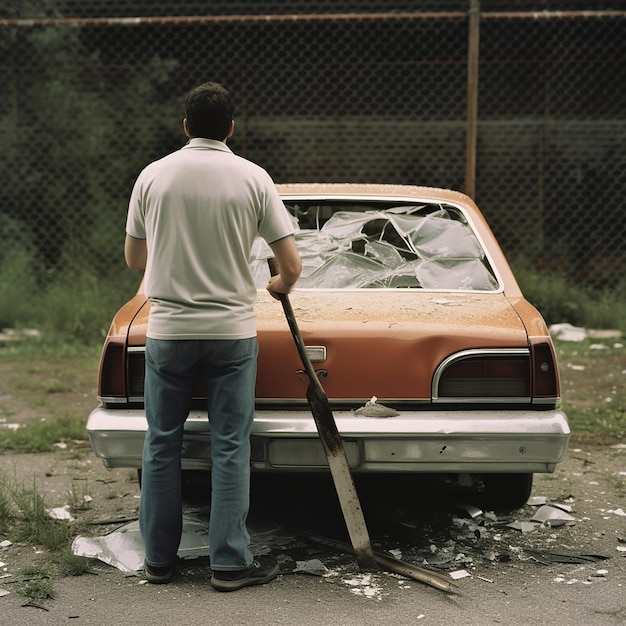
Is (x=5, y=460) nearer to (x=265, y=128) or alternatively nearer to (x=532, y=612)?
(x=532, y=612)

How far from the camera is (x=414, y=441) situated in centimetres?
347

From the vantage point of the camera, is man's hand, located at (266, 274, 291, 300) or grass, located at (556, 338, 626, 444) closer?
man's hand, located at (266, 274, 291, 300)

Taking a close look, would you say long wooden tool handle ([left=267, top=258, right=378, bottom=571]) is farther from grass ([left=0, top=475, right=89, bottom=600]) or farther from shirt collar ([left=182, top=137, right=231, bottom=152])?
grass ([left=0, top=475, right=89, bottom=600])

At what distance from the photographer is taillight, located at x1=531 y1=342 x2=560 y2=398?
11.8 ft

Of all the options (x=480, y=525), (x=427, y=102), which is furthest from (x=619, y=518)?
(x=427, y=102)

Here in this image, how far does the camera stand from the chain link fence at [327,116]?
10.2 meters

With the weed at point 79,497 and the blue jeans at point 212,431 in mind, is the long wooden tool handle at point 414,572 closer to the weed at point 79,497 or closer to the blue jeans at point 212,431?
the blue jeans at point 212,431

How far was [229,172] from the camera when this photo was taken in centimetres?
329

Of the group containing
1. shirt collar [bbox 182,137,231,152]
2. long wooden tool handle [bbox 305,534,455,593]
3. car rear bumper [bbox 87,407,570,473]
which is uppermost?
shirt collar [bbox 182,137,231,152]

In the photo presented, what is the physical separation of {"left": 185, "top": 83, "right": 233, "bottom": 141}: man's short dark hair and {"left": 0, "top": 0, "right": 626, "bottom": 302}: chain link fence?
268 inches

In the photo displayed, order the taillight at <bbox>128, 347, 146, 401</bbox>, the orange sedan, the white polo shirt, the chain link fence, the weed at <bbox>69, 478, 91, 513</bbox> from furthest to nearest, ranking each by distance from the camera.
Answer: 1. the chain link fence
2. the weed at <bbox>69, 478, 91, 513</bbox>
3. the taillight at <bbox>128, 347, 146, 401</bbox>
4. the orange sedan
5. the white polo shirt

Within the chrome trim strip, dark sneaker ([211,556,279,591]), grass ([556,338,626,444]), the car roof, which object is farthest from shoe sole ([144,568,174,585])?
grass ([556,338,626,444])

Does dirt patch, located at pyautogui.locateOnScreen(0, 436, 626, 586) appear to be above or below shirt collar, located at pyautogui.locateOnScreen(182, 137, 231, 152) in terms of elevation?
below

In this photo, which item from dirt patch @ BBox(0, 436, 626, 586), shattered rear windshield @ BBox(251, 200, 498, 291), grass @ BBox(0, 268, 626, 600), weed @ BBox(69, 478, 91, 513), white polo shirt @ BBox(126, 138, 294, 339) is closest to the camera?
white polo shirt @ BBox(126, 138, 294, 339)
